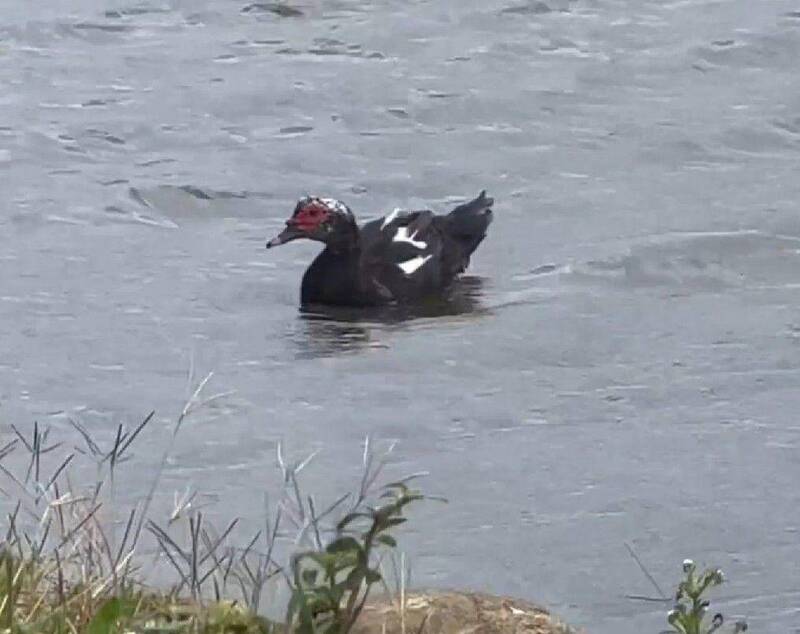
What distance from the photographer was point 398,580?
19.1 feet

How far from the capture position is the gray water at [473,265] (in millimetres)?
8047

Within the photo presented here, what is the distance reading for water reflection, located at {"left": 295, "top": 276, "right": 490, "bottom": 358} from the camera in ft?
34.8

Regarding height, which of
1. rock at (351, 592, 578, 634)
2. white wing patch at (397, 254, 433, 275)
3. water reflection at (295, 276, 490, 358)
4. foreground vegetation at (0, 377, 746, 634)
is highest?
foreground vegetation at (0, 377, 746, 634)

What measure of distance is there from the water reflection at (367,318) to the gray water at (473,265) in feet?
0.11

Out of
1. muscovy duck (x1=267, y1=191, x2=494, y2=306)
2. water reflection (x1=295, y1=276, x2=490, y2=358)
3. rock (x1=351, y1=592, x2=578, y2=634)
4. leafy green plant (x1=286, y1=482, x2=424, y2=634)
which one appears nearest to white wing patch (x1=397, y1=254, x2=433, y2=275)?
muscovy duck (x1=267, y1=191, x2=494, y2=306)

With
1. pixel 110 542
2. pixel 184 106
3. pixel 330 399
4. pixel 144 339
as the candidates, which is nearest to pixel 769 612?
pixel 110 542

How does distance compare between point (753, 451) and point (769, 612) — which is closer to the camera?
point (769, 612)

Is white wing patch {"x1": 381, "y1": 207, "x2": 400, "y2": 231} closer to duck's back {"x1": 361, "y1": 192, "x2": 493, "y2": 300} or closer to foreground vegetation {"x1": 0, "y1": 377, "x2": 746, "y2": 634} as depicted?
duck's back {"x1": 361, "y1": 192, "x2": 493, "y2": 300}

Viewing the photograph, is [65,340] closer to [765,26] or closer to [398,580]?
[398,580]

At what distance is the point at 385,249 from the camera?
462 inches

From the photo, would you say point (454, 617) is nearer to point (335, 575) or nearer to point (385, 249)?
point (335, 575)

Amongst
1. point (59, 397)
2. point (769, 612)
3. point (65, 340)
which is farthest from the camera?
point (65, 340)

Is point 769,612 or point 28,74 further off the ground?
point 28,74

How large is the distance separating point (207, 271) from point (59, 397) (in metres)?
2.16
